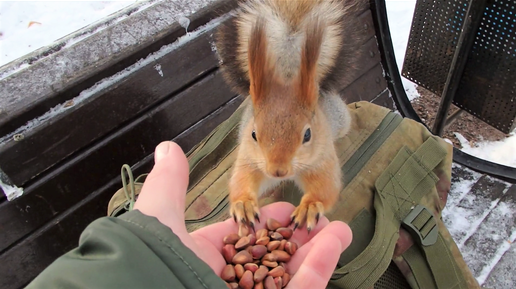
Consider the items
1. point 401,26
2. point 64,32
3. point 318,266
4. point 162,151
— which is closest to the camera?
point 318,266

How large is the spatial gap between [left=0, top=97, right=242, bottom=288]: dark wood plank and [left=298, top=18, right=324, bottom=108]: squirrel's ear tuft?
0.81 meters

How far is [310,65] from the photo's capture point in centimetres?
132

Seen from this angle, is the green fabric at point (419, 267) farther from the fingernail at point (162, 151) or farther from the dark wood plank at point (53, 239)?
the dark wood plank at point (53, 239)

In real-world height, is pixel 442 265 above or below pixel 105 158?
below

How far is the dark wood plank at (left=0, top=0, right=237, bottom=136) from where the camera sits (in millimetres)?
1561

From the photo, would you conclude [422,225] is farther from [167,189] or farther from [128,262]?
[128,262]

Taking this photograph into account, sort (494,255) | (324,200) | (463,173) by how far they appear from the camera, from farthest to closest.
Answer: (463,173), (494,255), (324,200)

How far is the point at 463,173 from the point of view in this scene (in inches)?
93.0

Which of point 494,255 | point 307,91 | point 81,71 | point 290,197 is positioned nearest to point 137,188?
point 81,71

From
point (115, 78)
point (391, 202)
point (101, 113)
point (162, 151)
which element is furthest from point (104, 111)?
point (391, 202)

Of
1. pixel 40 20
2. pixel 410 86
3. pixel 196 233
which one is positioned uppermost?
pixel 40 20

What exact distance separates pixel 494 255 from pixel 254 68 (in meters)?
1.60

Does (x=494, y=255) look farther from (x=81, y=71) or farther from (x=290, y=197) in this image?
(x=81, y=71)

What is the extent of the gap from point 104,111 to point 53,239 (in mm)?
618
